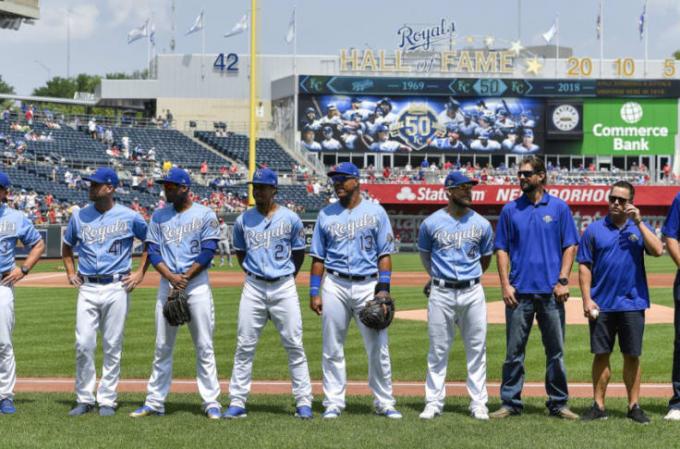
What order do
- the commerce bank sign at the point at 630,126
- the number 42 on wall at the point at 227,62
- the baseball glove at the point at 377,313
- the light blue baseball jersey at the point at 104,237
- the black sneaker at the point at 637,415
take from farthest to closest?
the number 42 on wall at the point at 227,62 → the commerce bank sign at the point at 630,126 → the light blue baseball jersey at the point at 104,237 → the baseball glove at the point at 377,313 → the black sneaker at the point at 637,415

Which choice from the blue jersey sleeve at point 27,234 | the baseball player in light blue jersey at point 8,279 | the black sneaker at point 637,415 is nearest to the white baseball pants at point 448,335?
the black sneaker at point 637,415

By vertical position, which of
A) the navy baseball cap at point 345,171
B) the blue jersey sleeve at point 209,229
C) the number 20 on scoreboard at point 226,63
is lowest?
the blue jersey sleeve at point 209,229

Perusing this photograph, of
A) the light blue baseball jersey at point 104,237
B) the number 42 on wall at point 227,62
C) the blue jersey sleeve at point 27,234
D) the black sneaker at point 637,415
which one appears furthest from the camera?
the number 42 on wall at point 227,62

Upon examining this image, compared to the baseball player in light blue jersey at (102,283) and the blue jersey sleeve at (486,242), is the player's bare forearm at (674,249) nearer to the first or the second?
the blue jersey sleeve at (486,242)

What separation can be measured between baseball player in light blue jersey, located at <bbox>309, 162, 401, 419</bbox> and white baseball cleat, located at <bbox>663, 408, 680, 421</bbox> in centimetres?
225

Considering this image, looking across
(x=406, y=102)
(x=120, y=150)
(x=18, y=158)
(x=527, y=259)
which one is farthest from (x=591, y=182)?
(x=527, y=259)

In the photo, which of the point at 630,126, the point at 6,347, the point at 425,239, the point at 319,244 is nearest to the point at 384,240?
the point at 425,239

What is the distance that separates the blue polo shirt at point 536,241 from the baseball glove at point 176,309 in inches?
106

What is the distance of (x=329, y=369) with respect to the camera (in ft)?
29.9

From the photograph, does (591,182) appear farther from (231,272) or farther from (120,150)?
(231,272)

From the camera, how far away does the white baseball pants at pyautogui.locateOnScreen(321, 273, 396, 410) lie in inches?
357

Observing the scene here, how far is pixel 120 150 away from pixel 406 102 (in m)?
16.0

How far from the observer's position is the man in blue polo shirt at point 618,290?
29.0 ft

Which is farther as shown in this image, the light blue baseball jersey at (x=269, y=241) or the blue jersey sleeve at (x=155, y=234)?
the blue jersey sleeve at (x=155, y=234)
